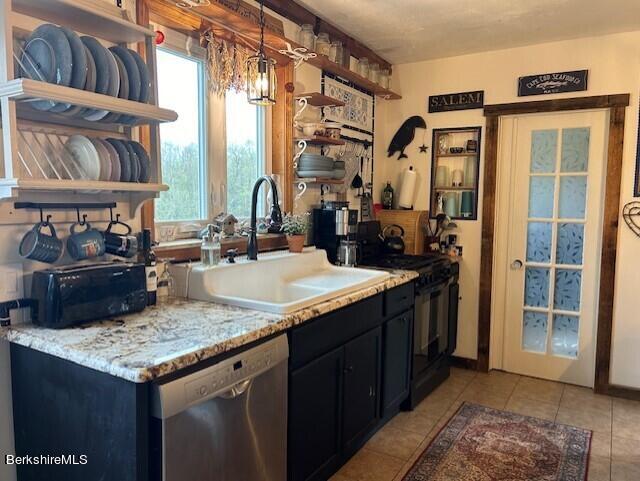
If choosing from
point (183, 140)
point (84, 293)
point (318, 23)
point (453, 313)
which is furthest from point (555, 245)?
point (84, 293)

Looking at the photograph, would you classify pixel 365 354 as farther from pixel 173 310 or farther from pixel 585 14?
pixel 585 14

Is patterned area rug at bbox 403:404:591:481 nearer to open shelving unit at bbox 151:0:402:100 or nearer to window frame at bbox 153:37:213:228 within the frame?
window frame at bbox 153:37:213:228

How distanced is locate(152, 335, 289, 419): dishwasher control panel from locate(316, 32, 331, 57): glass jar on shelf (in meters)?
2.01

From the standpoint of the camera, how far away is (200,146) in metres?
2.43

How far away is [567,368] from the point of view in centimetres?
354

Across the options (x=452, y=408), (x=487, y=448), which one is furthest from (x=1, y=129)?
(x=452, y=408)

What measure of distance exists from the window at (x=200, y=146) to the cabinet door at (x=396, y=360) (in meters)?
1.09

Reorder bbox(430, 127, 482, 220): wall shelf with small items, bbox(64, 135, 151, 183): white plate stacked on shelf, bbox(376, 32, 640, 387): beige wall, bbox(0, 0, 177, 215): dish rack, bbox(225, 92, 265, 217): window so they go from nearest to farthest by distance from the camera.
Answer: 1. bbox(0, 0, 177, 215): dish rack
2. bbox(64, 135, 151, 183): white plate stacked on shelf
3. bbox(225, 92, 265, 217): window
4. bbox(376, 32, 640, 387): beige wall
5. bbox(430, 127, 482, 220): wall shelf with small items

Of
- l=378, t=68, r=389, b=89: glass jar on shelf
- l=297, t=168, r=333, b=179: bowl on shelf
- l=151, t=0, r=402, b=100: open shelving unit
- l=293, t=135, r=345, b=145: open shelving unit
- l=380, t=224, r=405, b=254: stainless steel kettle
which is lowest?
l=380, t=224, r=405, b=254: stainless steel kettle

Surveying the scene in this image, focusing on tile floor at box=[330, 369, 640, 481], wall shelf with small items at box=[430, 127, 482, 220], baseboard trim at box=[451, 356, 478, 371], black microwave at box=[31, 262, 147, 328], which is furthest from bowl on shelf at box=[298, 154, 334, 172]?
baseboard trim at box=[451, 356, 478, 371]

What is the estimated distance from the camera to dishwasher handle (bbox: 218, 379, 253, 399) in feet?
4.79

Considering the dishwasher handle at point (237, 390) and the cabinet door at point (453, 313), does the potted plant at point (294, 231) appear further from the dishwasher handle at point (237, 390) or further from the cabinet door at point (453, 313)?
the cabinet door at point (453, 313)

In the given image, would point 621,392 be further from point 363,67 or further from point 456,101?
point 363,67

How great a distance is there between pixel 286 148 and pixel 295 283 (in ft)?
2.80
